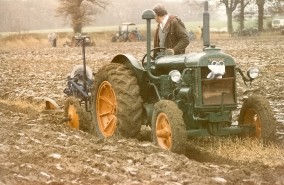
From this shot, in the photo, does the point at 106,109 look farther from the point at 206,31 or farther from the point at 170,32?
the point at 206,31

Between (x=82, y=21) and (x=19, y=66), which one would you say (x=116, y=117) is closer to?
(x=19, y=66)

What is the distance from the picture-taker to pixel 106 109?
7.95 m

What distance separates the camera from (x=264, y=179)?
512 cm

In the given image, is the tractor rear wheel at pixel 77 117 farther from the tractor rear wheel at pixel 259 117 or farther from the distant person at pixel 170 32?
the tractor rear wheel at pixel 259 117

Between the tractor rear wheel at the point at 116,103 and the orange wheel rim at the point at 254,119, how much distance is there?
1.33 metres

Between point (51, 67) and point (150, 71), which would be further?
point (51, 67)

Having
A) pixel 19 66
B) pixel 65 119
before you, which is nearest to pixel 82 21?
pixel 19 66

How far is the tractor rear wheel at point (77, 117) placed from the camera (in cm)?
823

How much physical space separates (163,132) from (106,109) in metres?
1.65

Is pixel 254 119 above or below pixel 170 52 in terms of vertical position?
below

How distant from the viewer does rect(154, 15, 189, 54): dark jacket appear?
25.6ft

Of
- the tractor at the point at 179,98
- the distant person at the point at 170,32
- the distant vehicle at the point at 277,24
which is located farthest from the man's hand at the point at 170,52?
the distant vehicle at the point at 277,24

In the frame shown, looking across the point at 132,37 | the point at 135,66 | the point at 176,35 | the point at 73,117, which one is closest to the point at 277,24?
the point at 132,37

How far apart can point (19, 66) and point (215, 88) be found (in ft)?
49.3
